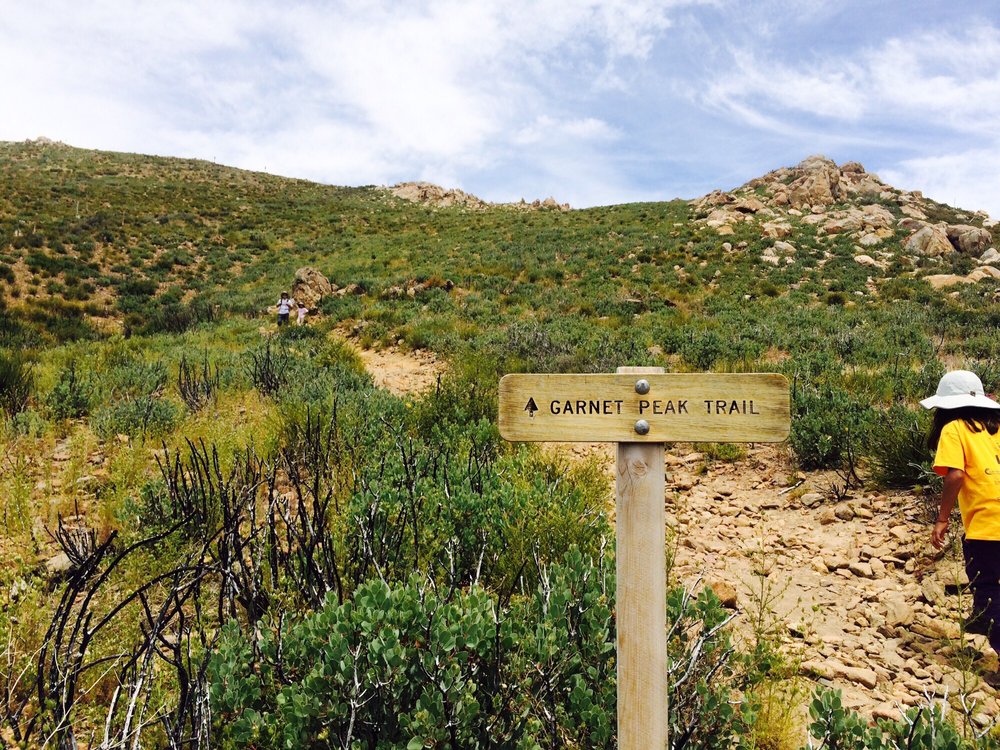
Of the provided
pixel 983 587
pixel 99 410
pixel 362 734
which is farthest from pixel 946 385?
pixel 99 410

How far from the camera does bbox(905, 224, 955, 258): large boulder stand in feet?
69.9

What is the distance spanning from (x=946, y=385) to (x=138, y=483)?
19.4 feet

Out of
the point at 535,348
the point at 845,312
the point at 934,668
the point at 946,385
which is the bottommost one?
the point at 934,668

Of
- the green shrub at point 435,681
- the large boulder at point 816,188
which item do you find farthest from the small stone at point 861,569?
the large boulder at point 816,188

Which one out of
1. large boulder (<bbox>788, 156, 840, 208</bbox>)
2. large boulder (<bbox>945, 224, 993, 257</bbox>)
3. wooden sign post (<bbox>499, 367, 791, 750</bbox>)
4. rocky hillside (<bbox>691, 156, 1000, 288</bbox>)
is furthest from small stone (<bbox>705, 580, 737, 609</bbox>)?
large boulder (<bbox>788, 156, 840, 208</bbox>)

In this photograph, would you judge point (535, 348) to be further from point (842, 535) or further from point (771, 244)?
point (771, 244)

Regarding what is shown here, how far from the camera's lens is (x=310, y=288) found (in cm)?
1738

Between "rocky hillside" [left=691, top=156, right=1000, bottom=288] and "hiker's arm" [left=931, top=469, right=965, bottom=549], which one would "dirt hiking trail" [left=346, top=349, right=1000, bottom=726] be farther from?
"rocky hillside" [left=691, top=156, right=1000, bottom=288]

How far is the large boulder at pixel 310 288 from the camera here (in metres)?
16.9

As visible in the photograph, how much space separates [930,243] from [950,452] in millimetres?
23687

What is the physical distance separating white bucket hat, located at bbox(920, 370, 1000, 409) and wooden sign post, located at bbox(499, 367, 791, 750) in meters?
2.01

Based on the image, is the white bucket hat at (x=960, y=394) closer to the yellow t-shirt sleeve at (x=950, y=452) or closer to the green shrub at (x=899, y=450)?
the yellow t-shirt sleeve at (x=950, y=452)

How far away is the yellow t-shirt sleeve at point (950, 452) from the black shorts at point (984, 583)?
44cm

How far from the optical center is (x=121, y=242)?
26.3m
